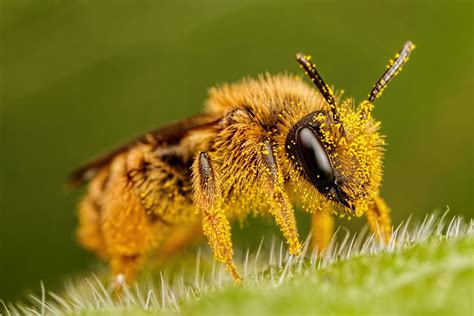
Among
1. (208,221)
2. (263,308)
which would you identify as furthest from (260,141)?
(263,308)

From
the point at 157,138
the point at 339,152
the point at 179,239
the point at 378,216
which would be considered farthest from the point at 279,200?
the point at 179,239

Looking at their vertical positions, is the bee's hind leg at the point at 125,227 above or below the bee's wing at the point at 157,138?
below

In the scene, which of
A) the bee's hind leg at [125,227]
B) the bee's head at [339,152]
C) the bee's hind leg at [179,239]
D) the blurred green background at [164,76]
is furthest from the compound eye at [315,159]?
the blurred green background at [164,76]

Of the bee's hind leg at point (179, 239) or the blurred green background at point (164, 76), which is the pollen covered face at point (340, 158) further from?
the blurred green background at point (164, 76)

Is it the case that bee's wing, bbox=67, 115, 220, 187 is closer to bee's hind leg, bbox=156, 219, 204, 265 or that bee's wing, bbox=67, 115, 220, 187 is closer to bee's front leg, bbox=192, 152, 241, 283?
bee's front leg, bbox=192, 152, 241, 283

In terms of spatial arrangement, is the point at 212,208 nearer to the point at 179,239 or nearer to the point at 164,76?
the point at 179,239

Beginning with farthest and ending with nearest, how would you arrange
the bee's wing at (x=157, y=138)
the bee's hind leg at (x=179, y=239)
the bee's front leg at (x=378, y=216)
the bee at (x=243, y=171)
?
the bee's hind leg at (x=179, y=239) < the bee's wing at (x=157, y=138) < the bee's front leg at (x=378, y=216) < the bee at (x=243, y=171)

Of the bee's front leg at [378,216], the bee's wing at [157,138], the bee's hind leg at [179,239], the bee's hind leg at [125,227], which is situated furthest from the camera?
the bee's hind leg at [179,239]
